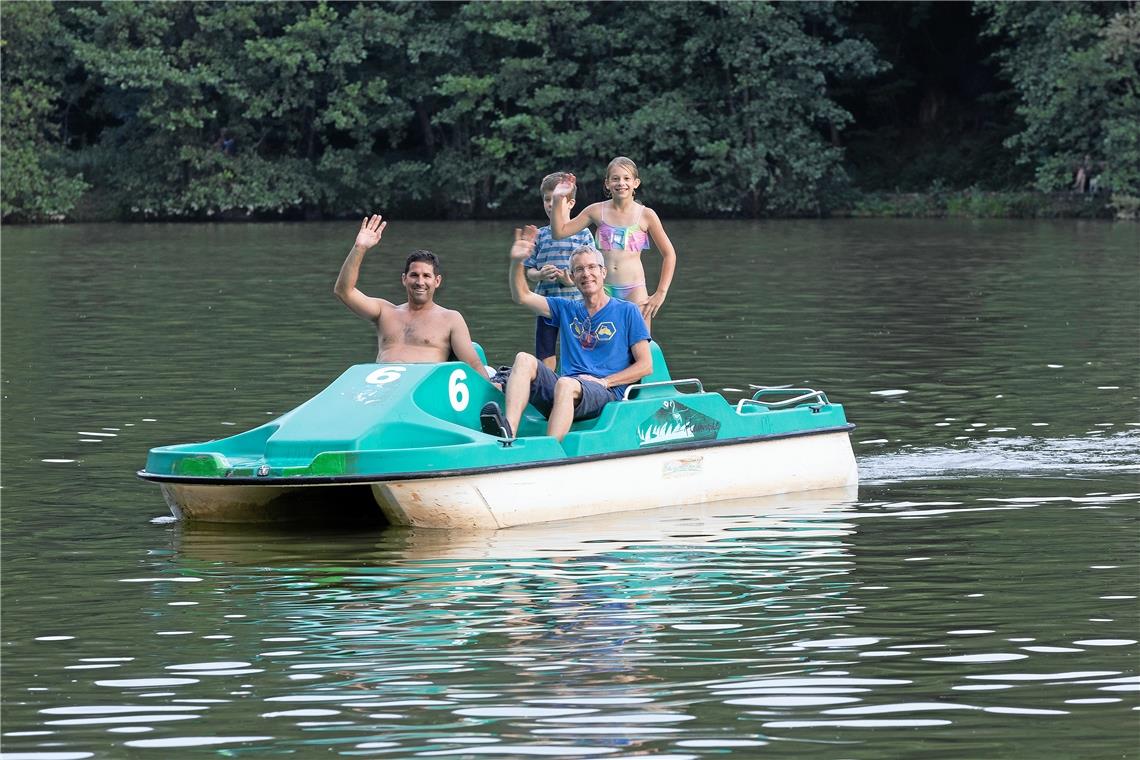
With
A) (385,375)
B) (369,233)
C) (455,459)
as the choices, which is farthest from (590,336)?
(455,459)

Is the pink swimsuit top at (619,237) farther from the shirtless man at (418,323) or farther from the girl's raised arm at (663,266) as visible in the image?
the shirtless man at (418,323)

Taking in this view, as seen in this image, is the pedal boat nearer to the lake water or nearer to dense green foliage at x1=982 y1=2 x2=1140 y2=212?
the lake water

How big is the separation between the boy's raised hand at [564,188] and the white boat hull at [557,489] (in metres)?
1.74

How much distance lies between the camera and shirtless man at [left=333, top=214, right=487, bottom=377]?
39.8ft

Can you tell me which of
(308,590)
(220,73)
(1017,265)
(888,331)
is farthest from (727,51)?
(308,590)

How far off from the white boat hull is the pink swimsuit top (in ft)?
5.10

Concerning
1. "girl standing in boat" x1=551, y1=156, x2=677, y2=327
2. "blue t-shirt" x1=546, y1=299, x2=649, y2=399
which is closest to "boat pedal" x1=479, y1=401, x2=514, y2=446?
"blue t-shirt" x1=546, y1=299, x2=649, y2=399

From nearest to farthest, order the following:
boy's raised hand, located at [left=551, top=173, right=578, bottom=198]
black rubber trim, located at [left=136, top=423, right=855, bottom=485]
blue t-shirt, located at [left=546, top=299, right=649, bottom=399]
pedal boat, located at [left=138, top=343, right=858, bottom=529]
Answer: black rubber trim, located at [left=136, top=423, right=855, bottom=485], pedal boat, located at [left=138, top=343, right=858, bottom=529], blue t-shirt, located at [left=546, top=299, right=649, bottom=399], boy's raised hand, located at [left=551, top=173, right=578, bottom=198]

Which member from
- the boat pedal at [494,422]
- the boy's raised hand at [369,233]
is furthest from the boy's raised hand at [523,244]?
the boat pedal at [494,422]

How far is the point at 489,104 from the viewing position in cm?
5506

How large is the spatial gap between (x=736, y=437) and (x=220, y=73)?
4527 centimetres

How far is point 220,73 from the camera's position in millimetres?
56094

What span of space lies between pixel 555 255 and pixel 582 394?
154 cm

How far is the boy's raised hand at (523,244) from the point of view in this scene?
493 inches
